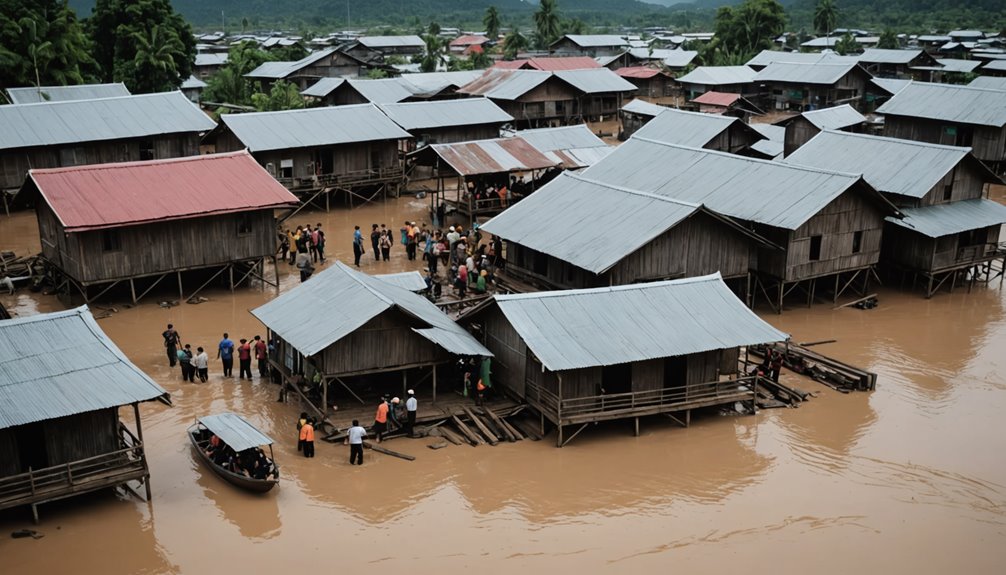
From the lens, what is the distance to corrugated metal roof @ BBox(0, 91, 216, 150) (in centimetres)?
4247

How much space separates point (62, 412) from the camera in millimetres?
18125

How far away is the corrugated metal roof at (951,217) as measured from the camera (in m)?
34.5

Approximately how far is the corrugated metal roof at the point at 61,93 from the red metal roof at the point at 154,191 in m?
19.6

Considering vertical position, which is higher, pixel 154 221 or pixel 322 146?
pixel 322 146

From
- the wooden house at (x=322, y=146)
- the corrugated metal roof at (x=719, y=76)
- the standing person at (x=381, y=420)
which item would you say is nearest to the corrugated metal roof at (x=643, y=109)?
the corrugated metal roof at (x=719, y=76)

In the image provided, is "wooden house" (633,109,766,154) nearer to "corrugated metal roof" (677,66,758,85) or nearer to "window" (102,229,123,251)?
"window" (102,229,123,251)

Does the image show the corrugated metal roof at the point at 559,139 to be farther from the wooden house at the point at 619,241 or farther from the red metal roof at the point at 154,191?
the red metal roof at the point at 154,191

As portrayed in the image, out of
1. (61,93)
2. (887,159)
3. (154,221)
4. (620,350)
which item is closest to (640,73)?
(887,159)

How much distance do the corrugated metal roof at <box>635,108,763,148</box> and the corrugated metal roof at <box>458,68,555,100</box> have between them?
16.8m

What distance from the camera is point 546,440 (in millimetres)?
23609

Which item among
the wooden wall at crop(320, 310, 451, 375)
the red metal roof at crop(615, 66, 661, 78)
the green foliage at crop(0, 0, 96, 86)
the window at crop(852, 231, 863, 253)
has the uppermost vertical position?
the green foliage at crop(0, 0, 96, 86)

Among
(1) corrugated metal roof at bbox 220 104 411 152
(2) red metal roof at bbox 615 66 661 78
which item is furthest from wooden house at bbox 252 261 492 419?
(2) red metal roof at bbox 615 66 661 78

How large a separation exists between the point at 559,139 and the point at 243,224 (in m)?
18.9

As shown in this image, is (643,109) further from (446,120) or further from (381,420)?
(381,420)
